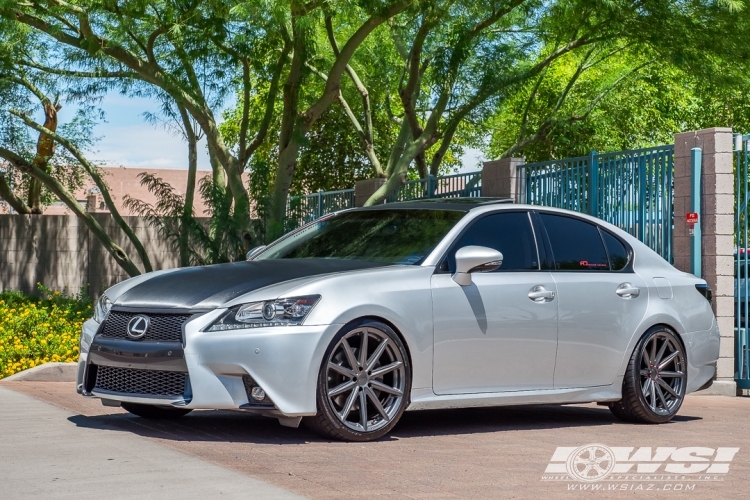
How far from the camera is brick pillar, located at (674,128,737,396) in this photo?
1180 centimetres

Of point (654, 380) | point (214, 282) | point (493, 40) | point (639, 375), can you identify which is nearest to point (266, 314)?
point (214, 282)

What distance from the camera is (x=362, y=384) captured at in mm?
7203

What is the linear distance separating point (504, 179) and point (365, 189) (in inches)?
184

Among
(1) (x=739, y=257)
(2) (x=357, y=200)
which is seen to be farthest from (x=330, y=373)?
(2) (x=357, y=200)

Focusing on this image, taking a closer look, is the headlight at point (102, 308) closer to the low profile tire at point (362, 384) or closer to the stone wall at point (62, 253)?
the low profile tire at point (362, 384)

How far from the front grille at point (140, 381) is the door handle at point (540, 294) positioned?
2.54m

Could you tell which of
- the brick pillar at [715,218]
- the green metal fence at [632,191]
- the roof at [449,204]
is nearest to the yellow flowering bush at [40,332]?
the roof at [449,204]

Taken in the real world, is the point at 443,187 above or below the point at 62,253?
above

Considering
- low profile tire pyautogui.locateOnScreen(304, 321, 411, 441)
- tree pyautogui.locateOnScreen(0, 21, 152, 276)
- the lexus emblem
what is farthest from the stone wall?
low profile tire pyautogui.locateOnScreen(304, 321, 411, 441)

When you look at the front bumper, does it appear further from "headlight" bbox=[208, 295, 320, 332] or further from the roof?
the roof

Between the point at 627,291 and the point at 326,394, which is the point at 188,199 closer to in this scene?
the point at 627,291

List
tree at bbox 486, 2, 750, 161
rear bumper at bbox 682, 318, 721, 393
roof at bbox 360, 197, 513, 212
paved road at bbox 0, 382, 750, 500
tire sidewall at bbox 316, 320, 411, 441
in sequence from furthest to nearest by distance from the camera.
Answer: tree at bbox 486, 2, 750, 161
rear bumper at bbox 682, 318, 721, 393
roof at bbox 360, 197, 513, 212
tire sidewall at bbox 316, 320, 411, 441
paved road at bbox 0, 382, 750, 500

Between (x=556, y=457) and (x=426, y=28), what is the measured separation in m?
9.80

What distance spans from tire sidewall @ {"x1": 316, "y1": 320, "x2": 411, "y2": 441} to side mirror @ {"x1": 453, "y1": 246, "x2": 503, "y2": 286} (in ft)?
2.23
